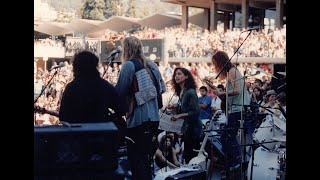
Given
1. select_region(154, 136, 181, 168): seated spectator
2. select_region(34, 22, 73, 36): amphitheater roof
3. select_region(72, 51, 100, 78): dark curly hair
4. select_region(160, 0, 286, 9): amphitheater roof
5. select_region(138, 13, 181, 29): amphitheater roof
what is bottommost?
select_region(154, 136, 181, 168): seated spectator

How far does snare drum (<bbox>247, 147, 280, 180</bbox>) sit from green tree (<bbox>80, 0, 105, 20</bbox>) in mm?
34999

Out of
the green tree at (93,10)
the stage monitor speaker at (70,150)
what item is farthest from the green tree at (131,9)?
the stage monitor speaker at (70,150)

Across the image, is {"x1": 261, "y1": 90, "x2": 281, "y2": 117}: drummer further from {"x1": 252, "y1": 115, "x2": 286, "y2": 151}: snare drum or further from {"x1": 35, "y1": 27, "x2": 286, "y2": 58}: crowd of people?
{"x1": 35, "y1": 27, "x2": 286, "y2": 58}: crowd of people

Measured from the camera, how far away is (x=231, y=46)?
1988 cm

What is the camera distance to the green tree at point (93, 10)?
131ft

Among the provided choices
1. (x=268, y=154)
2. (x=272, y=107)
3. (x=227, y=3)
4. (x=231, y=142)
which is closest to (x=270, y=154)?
(x=268, y=154)

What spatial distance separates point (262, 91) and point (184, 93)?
14.0 feet

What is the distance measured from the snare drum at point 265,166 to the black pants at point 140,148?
108cm

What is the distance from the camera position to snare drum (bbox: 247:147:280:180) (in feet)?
18.1

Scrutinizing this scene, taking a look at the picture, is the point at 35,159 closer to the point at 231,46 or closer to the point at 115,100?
the point at 115,100

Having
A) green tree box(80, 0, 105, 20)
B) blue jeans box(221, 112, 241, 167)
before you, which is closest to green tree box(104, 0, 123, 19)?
green tree box(80, 0, 105, 20)

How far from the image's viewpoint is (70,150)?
121 inches
